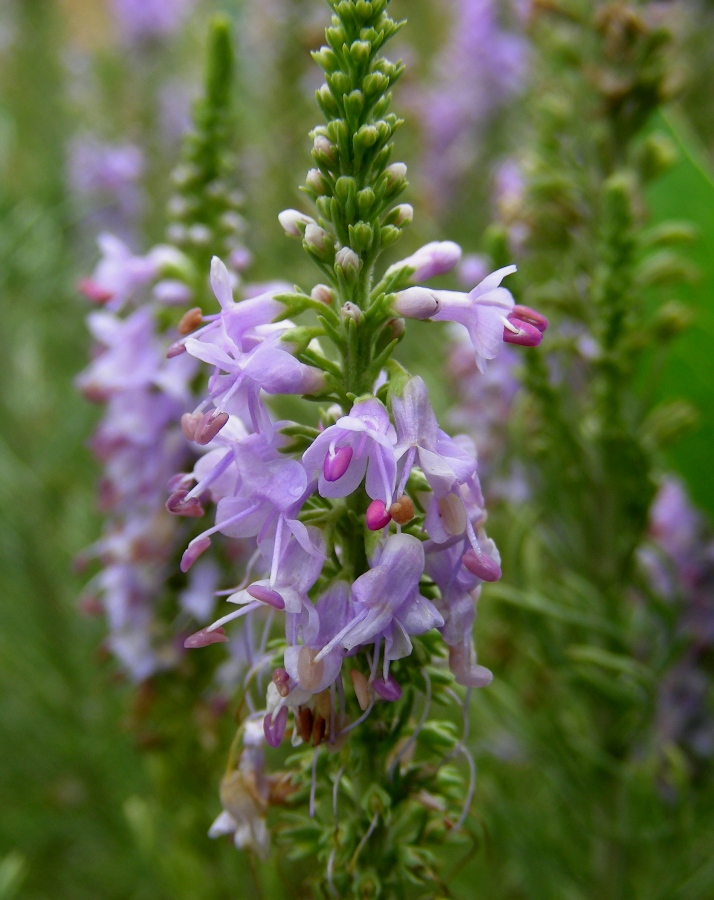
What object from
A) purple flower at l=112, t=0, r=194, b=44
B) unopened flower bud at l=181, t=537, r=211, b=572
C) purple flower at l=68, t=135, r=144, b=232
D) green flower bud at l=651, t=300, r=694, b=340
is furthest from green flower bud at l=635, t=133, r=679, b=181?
purple flower at l=112, t=0, r=194, b=44

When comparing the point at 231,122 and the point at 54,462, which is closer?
the point at 231,122

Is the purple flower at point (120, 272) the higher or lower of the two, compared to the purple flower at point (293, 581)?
higher

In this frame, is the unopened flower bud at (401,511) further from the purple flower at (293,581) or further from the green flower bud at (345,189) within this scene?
the green flower bud at (345,189)

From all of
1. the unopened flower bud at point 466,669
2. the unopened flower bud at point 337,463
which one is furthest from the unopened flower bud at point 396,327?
the unopened flower bud at point 466,669

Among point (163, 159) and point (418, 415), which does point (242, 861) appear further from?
point (163, 159)

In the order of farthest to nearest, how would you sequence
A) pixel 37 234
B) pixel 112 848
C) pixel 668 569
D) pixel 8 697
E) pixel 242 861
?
pixel 8 697
pixel 112 848
pixel 37 234
pixel 242 861
pixel 668 569

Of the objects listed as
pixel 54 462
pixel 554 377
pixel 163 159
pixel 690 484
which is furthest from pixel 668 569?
pixel 163 159

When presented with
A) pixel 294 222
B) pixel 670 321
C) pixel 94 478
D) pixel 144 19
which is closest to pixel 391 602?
pixel 294 222

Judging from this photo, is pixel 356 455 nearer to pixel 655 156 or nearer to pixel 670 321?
pixel 670 321
